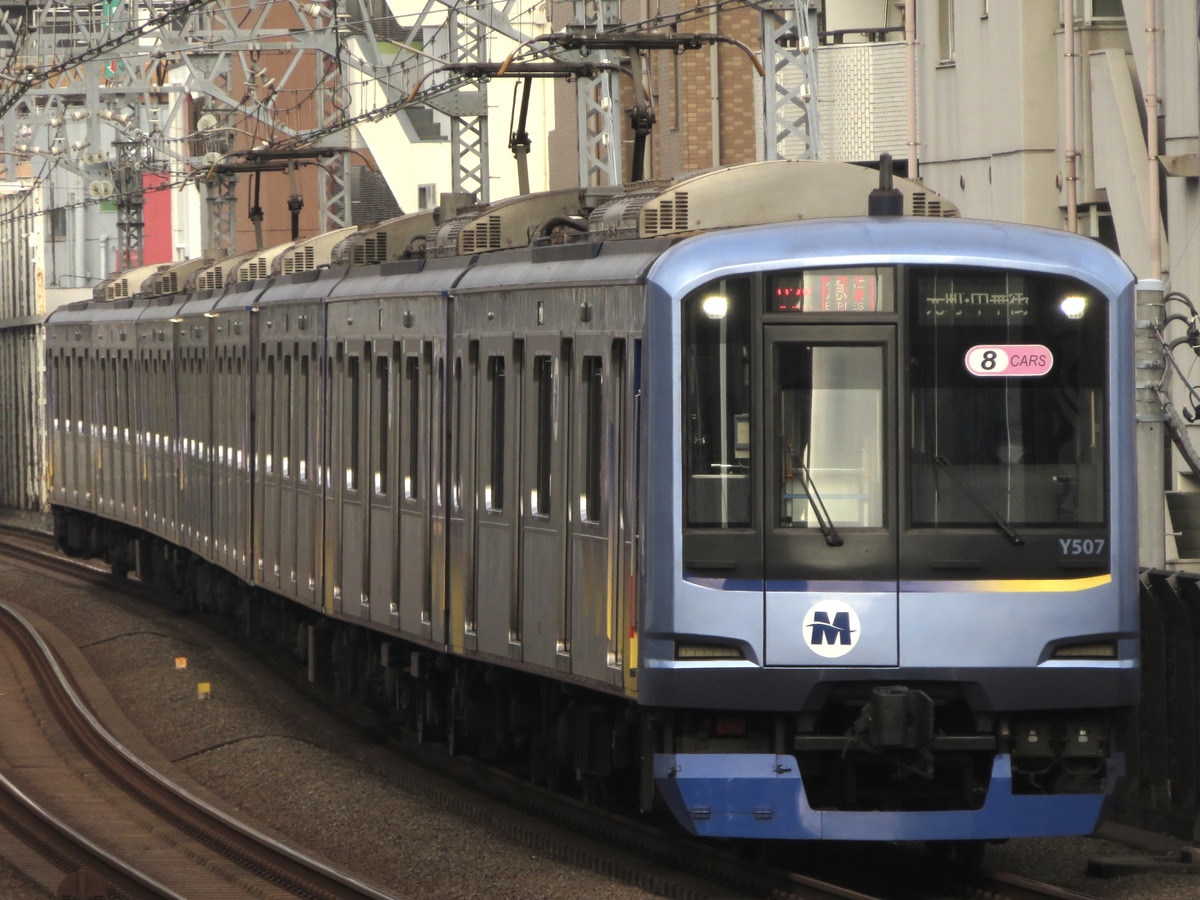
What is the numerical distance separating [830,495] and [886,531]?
0.78ft

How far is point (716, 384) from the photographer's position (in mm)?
9148

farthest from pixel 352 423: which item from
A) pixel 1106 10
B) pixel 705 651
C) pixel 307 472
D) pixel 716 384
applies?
pixel 1106 10

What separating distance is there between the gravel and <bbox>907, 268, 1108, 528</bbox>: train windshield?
1.51 m

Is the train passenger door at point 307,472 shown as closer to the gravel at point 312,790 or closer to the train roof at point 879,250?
the gravel at point 312,790

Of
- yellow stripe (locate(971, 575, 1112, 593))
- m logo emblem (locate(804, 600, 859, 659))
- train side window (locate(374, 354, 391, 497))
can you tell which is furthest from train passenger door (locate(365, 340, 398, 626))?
yellow stripe (locate(971, 575, 1112, 593))

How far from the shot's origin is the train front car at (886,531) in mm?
9023

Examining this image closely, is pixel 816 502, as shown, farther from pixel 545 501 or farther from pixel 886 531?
pixel 545 501

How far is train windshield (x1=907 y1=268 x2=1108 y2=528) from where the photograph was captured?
9.11 meters

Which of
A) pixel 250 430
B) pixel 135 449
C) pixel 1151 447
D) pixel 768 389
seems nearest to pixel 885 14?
pixel 135 449

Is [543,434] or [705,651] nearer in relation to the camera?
[705,651]

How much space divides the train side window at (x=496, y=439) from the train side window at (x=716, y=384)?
2.41 meters

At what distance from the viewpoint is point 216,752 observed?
15.0m

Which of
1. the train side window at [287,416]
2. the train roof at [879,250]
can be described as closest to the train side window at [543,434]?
the train roof at [879,250]

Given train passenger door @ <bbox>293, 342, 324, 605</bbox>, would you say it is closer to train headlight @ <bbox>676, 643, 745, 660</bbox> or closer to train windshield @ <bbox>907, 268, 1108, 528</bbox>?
train headlight @ <bbox>676, 643, 745, 660</bbox>
